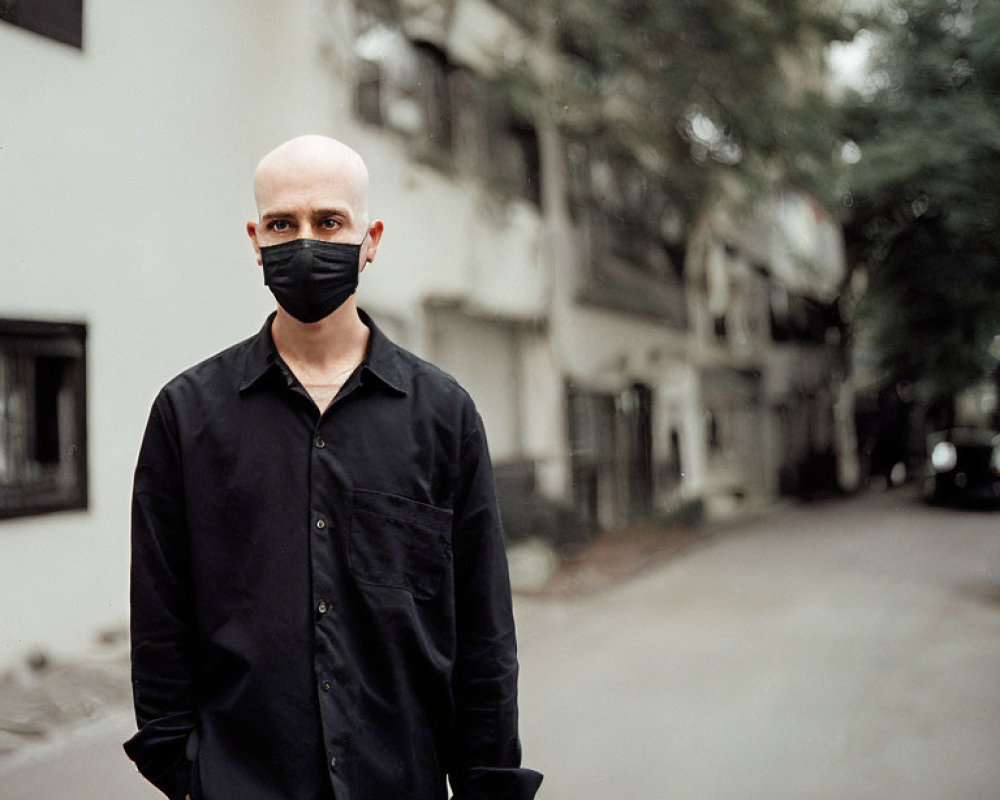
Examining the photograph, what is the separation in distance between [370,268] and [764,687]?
12.3ft

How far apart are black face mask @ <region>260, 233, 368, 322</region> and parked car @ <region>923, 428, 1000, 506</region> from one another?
21.9 feet

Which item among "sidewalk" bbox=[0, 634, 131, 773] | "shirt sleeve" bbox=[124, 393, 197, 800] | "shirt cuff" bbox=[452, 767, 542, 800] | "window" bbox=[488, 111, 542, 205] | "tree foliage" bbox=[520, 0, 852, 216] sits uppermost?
"tree foliage" bbox=[520, 0, 852, 216]

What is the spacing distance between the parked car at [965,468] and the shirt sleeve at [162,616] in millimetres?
6829

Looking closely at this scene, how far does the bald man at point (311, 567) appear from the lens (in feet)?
5.31

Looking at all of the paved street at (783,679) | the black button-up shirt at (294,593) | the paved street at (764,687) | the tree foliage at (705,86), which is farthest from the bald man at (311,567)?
the tree foliage at (705,86)

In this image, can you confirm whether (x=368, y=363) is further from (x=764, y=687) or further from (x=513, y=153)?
(x=513, y=153)

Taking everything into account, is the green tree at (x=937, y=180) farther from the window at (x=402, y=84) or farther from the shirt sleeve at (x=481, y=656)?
the shirt sleeve at (x=481, y=656)

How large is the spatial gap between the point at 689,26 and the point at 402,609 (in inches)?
354

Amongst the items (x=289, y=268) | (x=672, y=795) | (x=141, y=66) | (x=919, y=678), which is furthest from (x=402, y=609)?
(x=919, y=678)

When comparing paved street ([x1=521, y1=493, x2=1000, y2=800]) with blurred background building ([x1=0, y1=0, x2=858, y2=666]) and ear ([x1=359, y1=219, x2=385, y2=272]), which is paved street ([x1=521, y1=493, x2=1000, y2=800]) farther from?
ear ([x1=359, y1=219, x2=385, y2=272])

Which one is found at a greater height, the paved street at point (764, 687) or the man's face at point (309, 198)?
the man's face at point (309, 198)

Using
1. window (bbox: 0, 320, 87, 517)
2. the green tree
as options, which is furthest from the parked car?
window (bbox: 0, 320, 87, 517)

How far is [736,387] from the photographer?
16891mm

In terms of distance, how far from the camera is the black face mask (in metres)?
1.70
